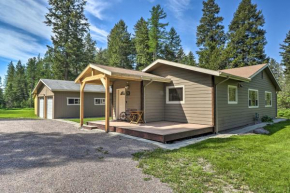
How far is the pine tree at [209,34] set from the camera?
909 inches

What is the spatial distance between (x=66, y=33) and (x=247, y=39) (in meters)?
25.1

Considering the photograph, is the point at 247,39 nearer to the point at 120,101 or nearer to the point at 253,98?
the point at 253,98

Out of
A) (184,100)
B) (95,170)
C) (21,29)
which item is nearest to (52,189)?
(95,170)

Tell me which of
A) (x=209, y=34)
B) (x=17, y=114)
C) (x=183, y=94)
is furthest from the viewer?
(x=209, y=34)

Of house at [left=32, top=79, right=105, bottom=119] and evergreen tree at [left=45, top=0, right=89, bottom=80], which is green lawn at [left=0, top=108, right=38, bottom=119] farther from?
evergreen tree at [left=45, top=0, right=89, bottom=80]

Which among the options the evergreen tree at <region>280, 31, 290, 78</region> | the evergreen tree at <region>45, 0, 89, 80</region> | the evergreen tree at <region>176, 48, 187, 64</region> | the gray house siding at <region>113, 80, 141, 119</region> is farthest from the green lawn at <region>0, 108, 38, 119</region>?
the evergreen tree at <region>280, 31, 290, 78</region>

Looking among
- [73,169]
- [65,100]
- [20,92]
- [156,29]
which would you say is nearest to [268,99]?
[73,169]

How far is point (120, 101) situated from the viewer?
9453 millimetres

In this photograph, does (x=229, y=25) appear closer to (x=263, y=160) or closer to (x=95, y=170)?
(x=263, y=160)

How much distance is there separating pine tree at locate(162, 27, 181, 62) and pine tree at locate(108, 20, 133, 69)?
5.90 m

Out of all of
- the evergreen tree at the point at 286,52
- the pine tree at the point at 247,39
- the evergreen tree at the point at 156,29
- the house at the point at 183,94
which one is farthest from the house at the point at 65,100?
the evergreen tree at the point at 286,52

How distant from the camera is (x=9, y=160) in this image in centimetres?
372

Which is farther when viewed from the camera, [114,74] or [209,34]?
[209,34]

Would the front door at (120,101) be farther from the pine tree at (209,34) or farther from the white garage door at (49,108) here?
the pine tree at (209,34)
